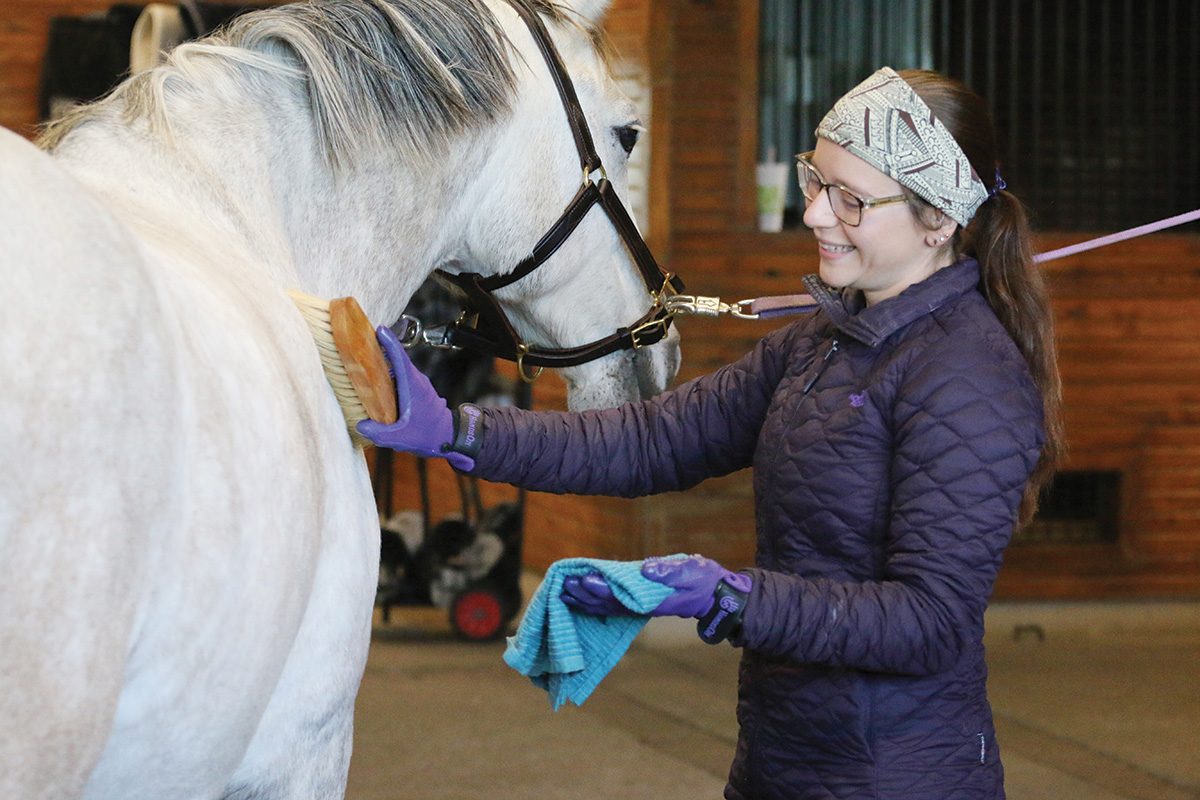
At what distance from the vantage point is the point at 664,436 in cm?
177

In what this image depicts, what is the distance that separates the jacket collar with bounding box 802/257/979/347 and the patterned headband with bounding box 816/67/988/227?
0.22ft

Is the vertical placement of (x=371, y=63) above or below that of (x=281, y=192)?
above

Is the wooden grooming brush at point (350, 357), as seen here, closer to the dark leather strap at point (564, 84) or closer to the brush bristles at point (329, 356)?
the brush bristles at point (329, 356)

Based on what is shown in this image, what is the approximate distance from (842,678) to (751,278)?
3.26 m

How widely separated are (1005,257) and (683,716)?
2.60 meters

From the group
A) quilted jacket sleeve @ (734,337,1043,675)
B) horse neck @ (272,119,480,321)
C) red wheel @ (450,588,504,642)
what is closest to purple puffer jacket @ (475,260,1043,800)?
quilted jacket sleeve @ (734,337,1043,675)

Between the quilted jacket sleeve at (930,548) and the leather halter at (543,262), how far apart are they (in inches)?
25.2

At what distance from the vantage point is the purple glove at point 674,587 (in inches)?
50.7

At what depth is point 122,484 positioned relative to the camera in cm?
88

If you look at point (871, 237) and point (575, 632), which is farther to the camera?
point (871, 237)

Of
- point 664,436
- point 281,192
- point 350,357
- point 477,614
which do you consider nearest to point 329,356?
point 350,357

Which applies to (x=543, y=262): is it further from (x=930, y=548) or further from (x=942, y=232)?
(x=930, y=548)

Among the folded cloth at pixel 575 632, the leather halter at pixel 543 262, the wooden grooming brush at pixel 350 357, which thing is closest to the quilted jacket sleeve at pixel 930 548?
the folded cloth at pixel 575 632

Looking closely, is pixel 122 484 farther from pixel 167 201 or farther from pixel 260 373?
pixel 167 201
